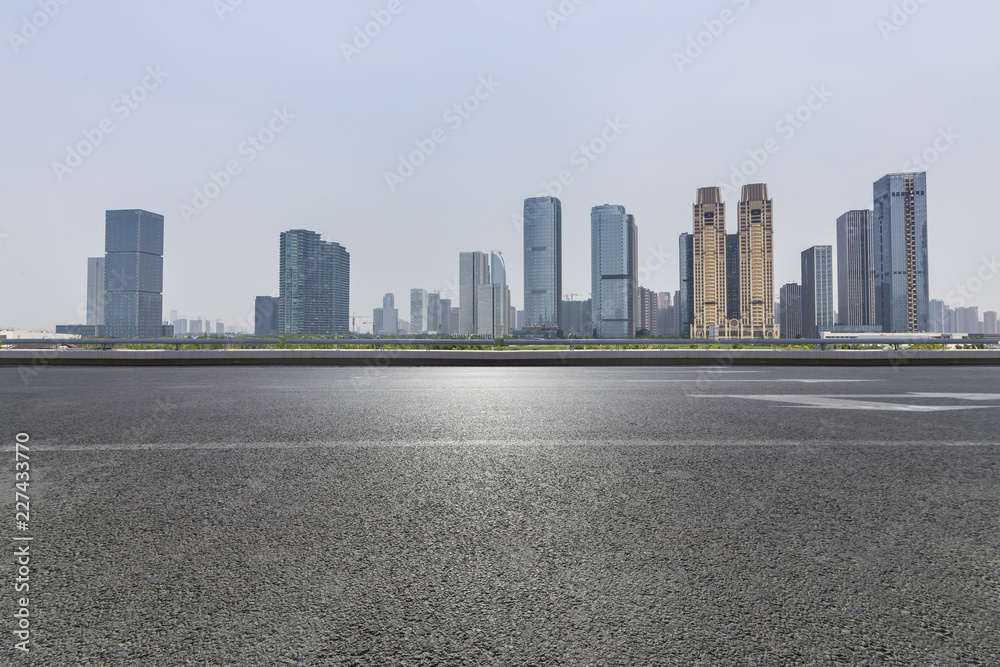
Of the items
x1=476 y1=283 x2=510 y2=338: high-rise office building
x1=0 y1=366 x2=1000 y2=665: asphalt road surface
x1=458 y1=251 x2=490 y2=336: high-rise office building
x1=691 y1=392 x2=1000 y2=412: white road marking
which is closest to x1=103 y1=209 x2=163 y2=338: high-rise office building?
x1=476 y1=283 x2=510 y2=338: high-rise office building

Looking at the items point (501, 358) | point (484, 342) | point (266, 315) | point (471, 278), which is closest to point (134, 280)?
point (484, 342)

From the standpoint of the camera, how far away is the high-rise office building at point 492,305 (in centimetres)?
14100

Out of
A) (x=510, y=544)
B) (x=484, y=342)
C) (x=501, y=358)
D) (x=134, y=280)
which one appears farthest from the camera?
(x=134, y=280)

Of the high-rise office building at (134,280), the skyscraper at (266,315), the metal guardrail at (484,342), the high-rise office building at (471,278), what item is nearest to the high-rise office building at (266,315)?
the skyscraper at (266,315)

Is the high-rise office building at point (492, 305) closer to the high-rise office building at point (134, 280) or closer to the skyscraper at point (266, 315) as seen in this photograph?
the skyscraper at point (266, 315)

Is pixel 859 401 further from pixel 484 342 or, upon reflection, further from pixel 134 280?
pixel 134 280

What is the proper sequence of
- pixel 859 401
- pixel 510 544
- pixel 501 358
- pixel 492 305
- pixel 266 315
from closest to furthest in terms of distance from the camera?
1. pixel 510 544
2. pixel 859 401
3. pixel 501 358
4. pixel 492 305
5. pixel 266 315

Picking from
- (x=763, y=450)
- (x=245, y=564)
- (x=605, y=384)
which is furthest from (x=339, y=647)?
(x=605, y=384)

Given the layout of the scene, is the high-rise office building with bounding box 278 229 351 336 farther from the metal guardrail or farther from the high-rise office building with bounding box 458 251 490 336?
the metal guardrail

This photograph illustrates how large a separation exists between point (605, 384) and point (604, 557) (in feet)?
31.3

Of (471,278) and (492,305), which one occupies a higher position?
(471,278)

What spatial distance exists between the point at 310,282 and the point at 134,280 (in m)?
84.8

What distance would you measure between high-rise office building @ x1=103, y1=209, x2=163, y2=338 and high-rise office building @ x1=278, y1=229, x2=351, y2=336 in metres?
64.9

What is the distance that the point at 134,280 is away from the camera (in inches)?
3024
